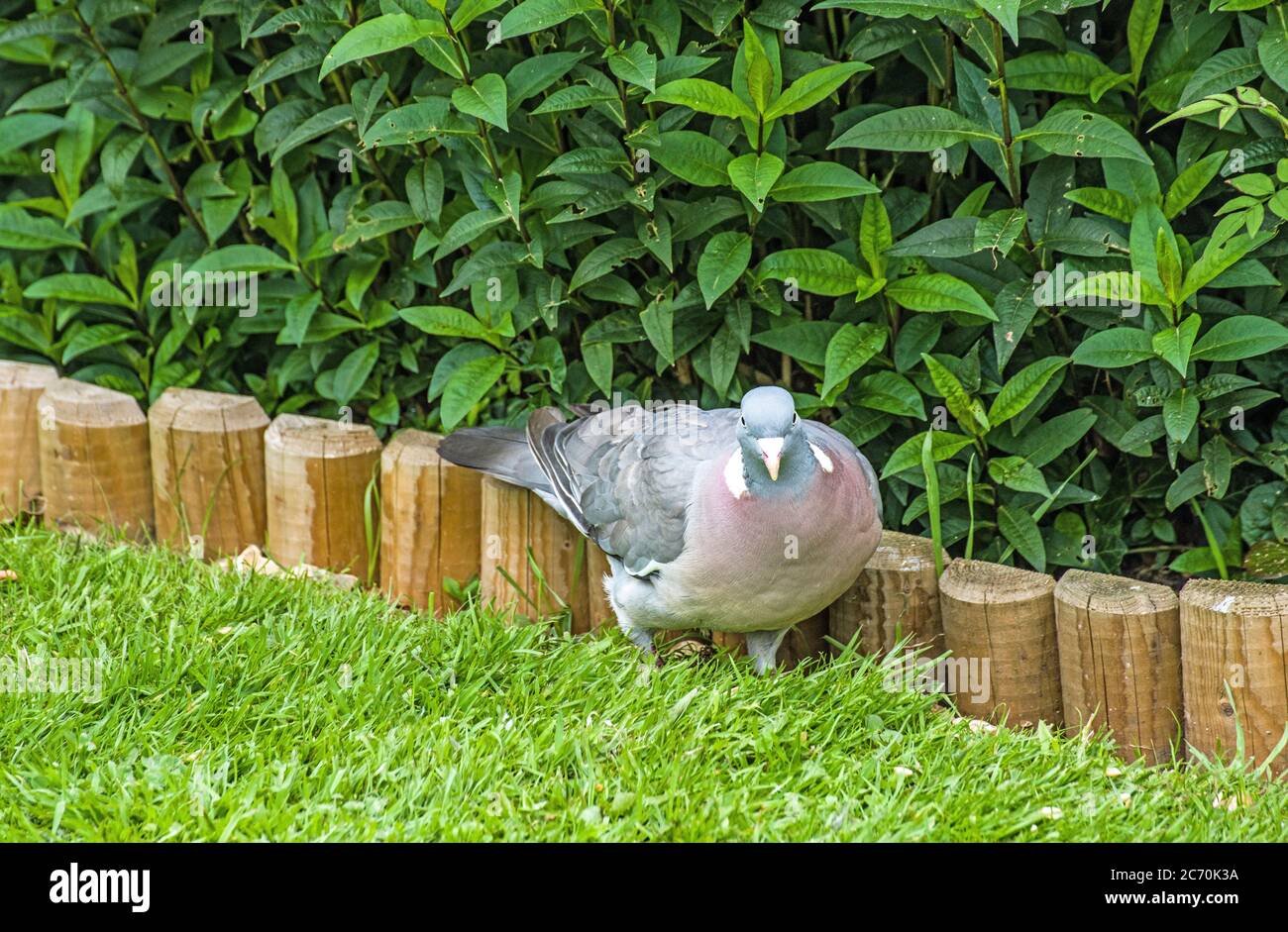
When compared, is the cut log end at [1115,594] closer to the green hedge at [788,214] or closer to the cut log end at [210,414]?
the green hedge at [788,214]

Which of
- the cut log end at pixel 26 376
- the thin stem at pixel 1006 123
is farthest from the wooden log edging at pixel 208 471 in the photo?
the thin stem at pixel 1006 123

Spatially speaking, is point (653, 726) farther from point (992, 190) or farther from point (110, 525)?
point (110, 525)

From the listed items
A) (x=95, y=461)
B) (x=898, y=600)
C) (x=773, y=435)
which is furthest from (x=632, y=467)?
(x=95, y=461)

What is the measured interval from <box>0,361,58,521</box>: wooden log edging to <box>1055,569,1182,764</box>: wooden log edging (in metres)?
3.20

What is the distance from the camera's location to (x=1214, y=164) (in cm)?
332

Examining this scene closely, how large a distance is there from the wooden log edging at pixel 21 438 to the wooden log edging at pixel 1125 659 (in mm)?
3195

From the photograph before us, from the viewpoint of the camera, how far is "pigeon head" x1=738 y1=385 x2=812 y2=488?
3045 mm

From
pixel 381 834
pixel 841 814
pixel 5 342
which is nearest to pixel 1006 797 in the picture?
pixel 841 814

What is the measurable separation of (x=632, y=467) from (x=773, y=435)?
0.61 m

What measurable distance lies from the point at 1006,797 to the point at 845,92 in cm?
193

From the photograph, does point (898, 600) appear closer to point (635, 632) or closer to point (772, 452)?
point (635, 632)

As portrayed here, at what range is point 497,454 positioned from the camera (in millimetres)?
3908

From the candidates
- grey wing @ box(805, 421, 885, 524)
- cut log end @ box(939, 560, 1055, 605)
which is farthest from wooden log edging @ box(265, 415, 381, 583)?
cut log end @ box(939, 560, 1055, 605)

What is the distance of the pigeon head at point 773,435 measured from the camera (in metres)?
3.04
